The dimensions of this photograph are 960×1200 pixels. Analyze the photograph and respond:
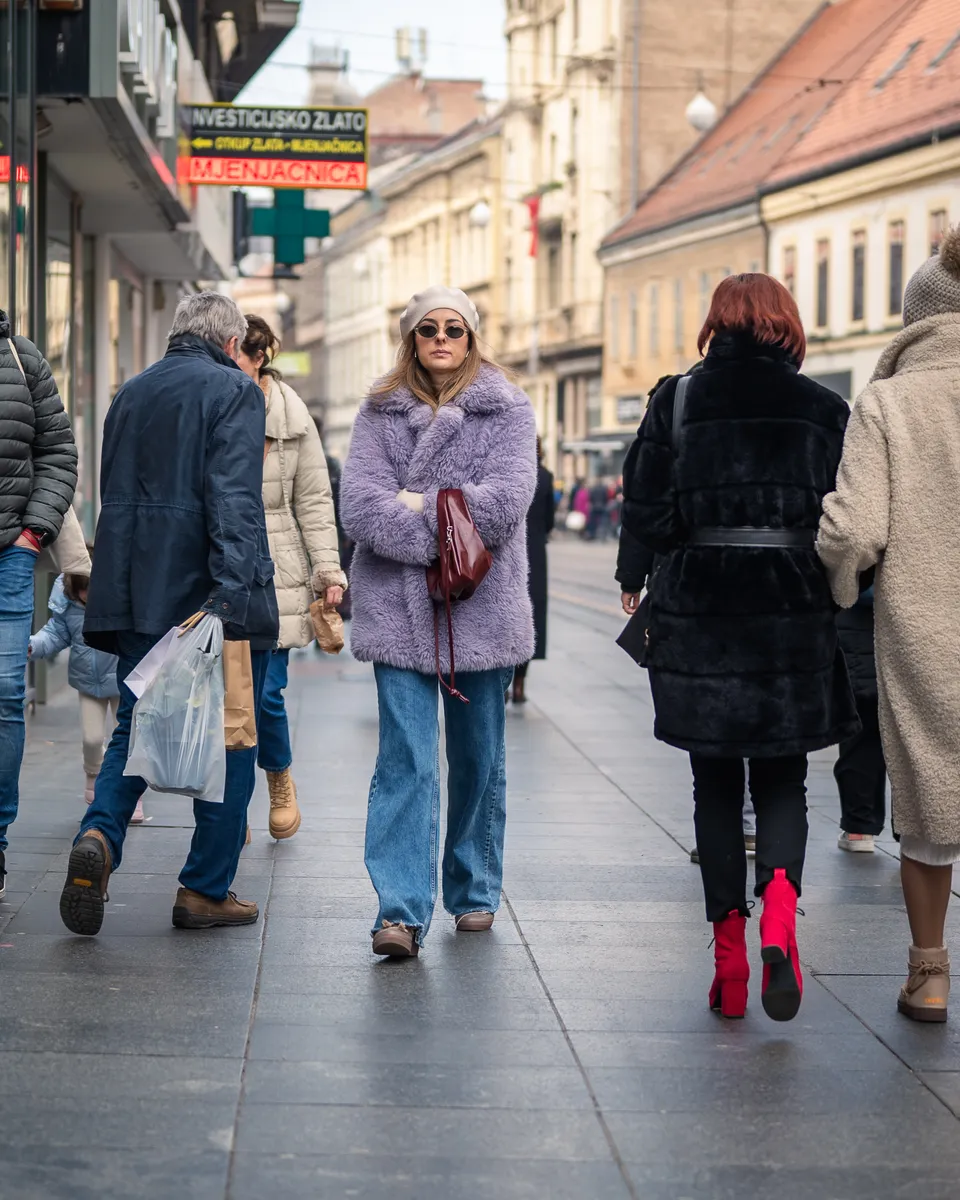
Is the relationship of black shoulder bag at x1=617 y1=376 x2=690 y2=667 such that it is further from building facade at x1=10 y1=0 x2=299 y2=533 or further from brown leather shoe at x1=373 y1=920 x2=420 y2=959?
building facade at x1=10 y1=0 x2=299 y2=533

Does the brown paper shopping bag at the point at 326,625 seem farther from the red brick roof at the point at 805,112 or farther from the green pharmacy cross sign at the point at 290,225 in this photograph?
the red brick roof at the point at 805,112

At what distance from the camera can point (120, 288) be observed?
21781 mm

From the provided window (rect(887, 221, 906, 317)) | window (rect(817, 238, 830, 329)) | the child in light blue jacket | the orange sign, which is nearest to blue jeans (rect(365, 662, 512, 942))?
the child in light blue jacket

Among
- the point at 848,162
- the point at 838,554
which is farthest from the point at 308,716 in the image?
the point at 848,162

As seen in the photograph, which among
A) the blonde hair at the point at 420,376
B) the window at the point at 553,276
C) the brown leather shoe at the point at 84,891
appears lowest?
the brown leather shoe at the point at 84,891

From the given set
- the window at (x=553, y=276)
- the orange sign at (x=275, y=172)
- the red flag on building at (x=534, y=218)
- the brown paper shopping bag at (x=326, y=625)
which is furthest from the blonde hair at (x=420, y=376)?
the window at (x=553, y=276)

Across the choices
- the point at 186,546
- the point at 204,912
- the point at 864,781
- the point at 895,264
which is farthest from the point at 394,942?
the point at 895,264

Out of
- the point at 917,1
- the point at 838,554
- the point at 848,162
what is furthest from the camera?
the point at 917,1

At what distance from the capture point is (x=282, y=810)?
7938 millimetres

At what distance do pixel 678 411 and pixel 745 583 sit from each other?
1.55 ft

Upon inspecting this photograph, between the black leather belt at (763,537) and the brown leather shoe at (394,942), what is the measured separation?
140 cm

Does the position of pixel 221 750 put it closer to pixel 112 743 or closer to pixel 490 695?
pixel 112 743

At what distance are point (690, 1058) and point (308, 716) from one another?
7.58 meters

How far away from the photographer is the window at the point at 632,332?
A: 189 ft
